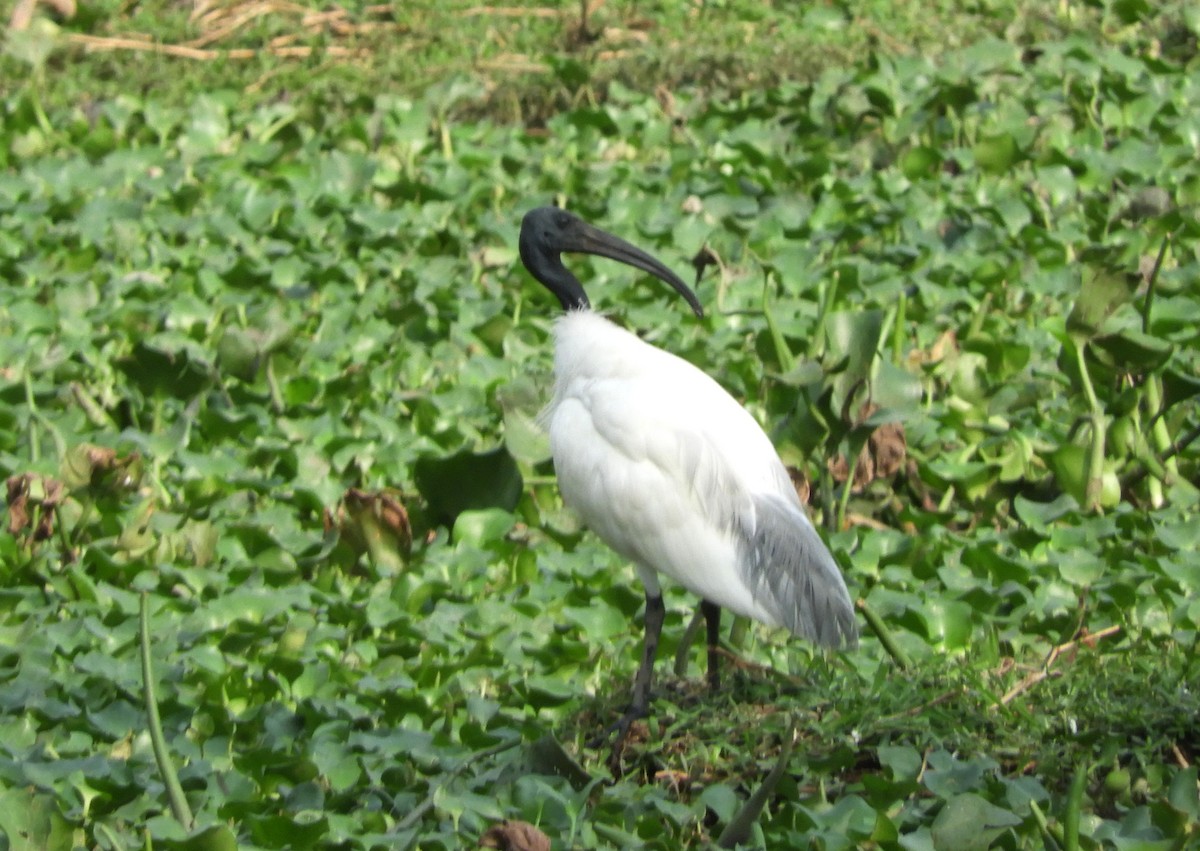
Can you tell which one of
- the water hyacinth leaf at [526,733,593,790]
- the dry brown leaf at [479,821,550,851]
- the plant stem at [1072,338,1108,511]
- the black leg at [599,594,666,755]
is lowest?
the plant stem at [1072,338,1108,511]

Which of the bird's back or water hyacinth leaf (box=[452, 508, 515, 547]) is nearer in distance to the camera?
the bird's back

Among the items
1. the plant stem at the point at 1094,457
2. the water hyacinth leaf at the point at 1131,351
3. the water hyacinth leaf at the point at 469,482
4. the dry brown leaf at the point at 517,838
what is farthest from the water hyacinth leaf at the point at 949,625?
the dry brown leaf at the point at 517,838

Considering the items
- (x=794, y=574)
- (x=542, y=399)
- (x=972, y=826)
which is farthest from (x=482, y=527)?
(x=972, y=826)

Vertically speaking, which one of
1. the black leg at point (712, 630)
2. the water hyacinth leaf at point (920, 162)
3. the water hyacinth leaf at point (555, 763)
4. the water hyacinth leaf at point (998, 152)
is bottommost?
the water hyacinth leaf at point (920, 162)

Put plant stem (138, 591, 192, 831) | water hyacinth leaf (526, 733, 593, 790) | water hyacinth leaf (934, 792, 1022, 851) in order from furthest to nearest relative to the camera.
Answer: water hyacinth leaf (526, 733, 593, 790), plant stem (138, 591, 192, 831), water hyacinth leaf (934, 792, 1022, 851)

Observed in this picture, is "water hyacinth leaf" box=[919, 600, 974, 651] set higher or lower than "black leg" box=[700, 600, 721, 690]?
lower

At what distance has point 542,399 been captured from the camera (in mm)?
5234

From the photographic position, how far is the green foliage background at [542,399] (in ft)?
11.7

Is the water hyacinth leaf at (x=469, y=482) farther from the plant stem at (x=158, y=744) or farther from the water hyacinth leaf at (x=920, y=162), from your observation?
the water hyacinth leaf at (x=920, y=162)

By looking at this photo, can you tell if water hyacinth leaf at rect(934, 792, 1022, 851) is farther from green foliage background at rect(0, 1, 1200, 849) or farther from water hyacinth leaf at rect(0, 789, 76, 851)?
water hyacinth leaf at rect(0, 789, 76, 851)

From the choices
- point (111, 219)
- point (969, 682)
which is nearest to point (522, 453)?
point (969, 682)

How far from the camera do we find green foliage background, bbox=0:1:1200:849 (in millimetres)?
3578

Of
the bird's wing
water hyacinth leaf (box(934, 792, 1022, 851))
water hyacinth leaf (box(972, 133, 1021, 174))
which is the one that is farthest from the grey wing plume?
water hyacinth leaf (box(972, 133, 1021, 174))

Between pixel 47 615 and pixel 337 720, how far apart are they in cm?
102
